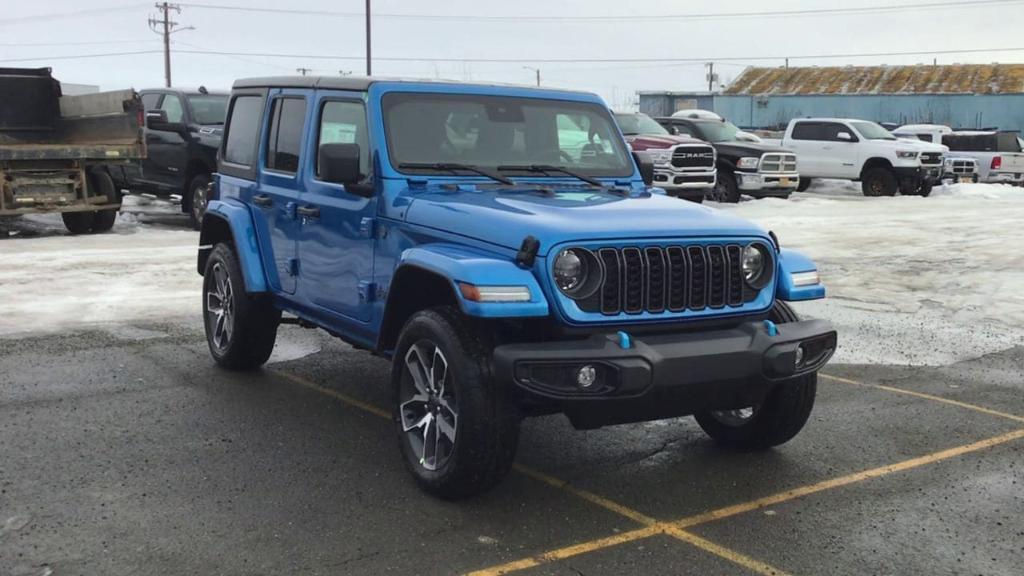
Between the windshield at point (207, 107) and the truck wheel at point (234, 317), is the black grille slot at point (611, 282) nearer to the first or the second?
the truck wheel at point (234, 317)

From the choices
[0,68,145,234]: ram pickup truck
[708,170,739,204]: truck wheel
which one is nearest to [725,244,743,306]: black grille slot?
[0,68,145,234]: ram pickup truck

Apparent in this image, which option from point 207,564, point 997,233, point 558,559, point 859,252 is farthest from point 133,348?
point 997,233

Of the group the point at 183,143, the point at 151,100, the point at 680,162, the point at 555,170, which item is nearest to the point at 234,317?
the point at 555,170

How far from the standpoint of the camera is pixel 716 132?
23516 millimetres

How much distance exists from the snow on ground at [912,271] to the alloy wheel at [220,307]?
4.60m

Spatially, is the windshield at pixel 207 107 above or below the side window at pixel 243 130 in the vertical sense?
above

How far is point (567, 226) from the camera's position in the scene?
464cm

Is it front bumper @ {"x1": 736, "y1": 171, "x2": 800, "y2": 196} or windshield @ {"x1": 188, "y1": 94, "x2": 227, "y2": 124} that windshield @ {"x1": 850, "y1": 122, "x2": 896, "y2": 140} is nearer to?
front bumper @ {"x1": 736, "y1": 171, "x2": 800, "y2": 196}

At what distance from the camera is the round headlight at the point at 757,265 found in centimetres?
505

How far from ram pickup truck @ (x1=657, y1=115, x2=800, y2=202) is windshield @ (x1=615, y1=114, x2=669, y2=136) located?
94cm

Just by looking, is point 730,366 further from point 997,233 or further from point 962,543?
point 997,233

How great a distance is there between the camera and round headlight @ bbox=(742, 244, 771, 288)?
16.6 ft

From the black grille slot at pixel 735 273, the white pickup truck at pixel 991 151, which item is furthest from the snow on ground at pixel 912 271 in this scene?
the white pickup truck at pixel 991 151

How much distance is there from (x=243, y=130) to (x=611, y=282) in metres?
3.72
